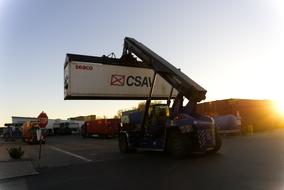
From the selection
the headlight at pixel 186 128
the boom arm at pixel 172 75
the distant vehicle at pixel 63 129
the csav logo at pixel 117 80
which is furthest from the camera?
the distant vehicle at pixel 63 129

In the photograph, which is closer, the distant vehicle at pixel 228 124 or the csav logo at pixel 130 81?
the csav logo at pixel 130 81

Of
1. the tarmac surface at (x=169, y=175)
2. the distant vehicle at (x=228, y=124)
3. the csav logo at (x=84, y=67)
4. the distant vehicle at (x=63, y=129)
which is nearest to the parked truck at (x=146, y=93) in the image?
the csav logo at (x=84, y=67)

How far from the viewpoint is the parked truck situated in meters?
17.8

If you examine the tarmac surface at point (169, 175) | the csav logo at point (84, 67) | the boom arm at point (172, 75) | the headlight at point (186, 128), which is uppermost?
the csav logo at point (84, 67)

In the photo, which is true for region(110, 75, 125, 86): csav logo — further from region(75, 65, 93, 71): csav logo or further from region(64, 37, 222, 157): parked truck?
region(75, 65, 93, 71): csav logo

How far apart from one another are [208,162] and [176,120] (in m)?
3.24

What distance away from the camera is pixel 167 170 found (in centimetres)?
1400

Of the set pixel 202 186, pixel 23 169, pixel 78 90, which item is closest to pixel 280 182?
pixel 202 186

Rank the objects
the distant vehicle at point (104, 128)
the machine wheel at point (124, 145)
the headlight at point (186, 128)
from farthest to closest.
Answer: the distant vehicle at point (104, 128), the machine wheel at point (124, 145), the headlight at point (186, 128)

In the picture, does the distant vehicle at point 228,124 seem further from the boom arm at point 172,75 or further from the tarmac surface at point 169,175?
the tarmac surface at point 169,175

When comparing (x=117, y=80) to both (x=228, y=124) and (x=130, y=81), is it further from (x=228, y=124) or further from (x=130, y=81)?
(x=228, y=124)

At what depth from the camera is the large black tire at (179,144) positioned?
57.3ft

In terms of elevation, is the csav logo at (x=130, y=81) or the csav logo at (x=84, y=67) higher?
the csav logo at (x=84, y=67)

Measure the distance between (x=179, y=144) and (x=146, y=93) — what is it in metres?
10.1
